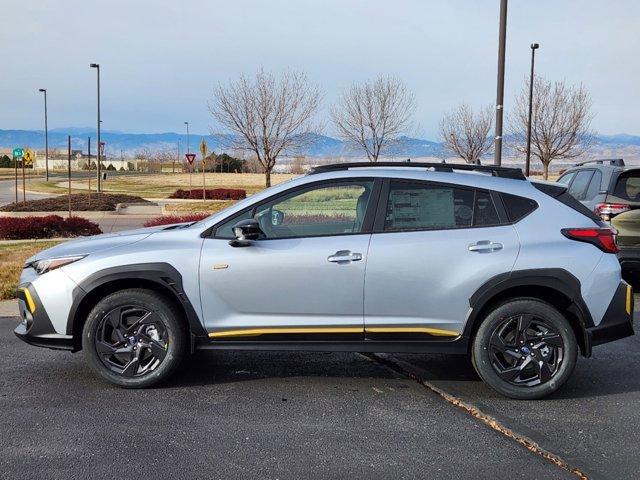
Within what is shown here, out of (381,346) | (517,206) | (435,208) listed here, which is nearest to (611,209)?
(517,206)

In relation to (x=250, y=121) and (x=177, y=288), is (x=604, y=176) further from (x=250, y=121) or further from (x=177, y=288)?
(x=250, y=121)

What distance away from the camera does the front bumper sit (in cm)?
480

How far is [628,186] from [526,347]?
15.2ft

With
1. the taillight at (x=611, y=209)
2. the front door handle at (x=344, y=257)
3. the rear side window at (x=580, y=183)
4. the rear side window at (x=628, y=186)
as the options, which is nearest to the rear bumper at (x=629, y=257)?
the taillight at (x=611, y=209)

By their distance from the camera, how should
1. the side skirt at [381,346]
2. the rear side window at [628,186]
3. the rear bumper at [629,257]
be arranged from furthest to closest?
the rear side window at [628,186] → the rear bumper at [629,257] → the side skirt at [381,346]

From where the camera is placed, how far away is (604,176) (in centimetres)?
865

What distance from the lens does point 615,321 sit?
4.77 meters

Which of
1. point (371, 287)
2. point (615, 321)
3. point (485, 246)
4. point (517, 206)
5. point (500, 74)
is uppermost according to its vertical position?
point (500, 74)

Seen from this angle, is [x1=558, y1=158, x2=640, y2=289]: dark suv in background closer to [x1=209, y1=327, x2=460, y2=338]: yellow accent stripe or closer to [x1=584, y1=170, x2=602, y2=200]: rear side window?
[x1=584, y1=170, x2=602, y2=200]: rear side window

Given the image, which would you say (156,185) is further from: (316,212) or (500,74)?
(316,212)

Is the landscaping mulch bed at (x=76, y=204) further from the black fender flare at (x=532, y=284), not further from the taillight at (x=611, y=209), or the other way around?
the black fender flare at (x=532, y=284)

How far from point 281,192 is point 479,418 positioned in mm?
2146

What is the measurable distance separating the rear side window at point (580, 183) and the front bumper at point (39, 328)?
690 centimetres

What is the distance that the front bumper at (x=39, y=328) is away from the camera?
189 inches
